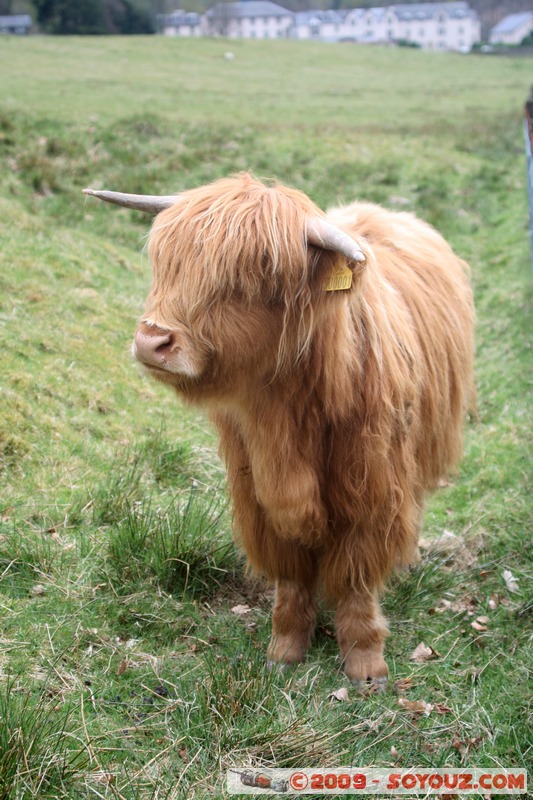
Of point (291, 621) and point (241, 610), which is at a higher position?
point (291, 621)

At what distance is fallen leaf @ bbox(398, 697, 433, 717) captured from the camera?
317 cm

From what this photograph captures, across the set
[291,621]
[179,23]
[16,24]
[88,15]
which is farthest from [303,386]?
[179,23]

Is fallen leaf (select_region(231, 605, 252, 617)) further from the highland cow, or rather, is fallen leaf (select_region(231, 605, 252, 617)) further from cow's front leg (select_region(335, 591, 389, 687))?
cow's front leg (select_region(335, 591, 389, 687))

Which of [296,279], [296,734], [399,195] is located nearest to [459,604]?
[296,734]

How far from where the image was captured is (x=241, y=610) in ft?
12.8

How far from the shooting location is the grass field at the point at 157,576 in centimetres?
275

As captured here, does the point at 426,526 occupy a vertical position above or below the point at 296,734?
below

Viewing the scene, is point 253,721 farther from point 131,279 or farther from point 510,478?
point 131,279

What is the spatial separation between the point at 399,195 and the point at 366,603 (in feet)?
32.1

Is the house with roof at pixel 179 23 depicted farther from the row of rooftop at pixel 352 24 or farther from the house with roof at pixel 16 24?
the house with roof at pixel 16 24

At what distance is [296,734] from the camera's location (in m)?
2.74

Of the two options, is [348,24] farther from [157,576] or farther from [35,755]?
[35,755]

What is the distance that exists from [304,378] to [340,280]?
41 cm

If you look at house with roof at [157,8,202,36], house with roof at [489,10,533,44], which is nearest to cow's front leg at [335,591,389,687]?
house with roof at [157,8,202,36]
